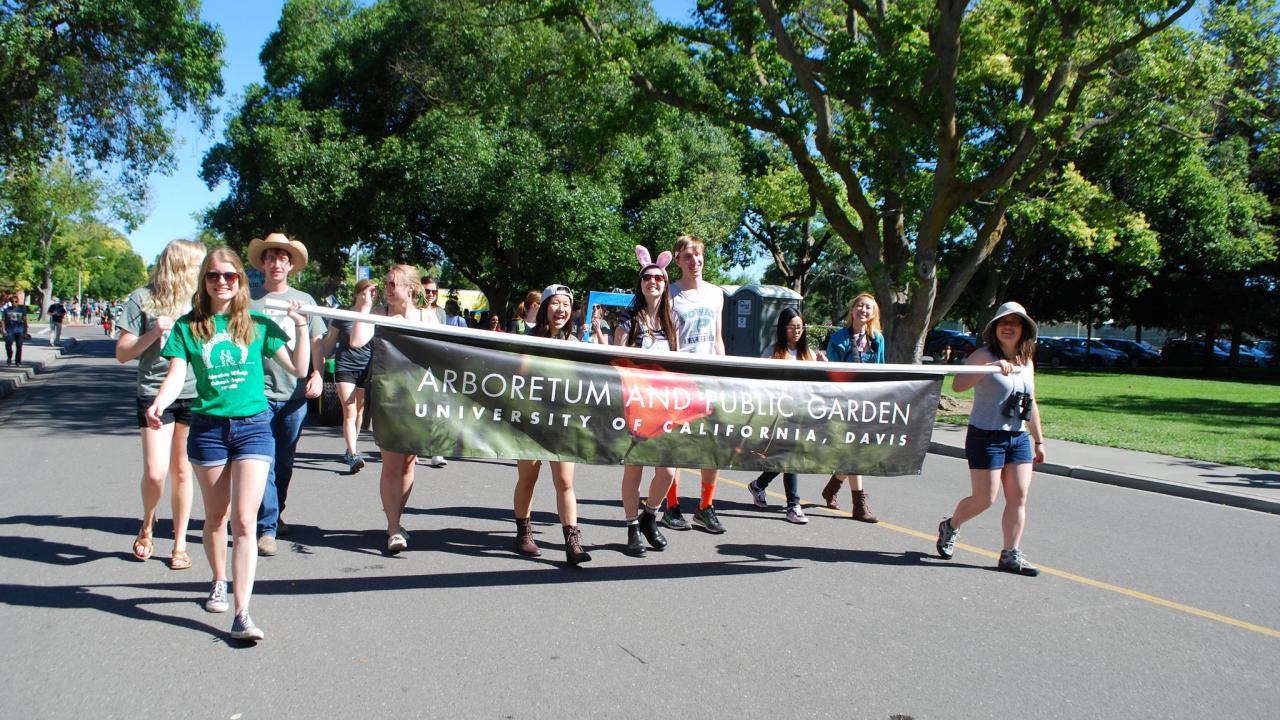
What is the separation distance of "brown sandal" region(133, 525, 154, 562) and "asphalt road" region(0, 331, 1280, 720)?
0.11 meters

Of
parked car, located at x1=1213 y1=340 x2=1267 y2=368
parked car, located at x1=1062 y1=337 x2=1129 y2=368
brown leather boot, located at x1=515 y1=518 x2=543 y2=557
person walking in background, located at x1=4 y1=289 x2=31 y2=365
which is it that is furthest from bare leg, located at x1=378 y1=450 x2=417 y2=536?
parked car, located at x1=1213 y1=340 x2=1267 y2=368

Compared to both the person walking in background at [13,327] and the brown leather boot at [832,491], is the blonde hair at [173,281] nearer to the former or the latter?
the brown leather boot at [832,491]

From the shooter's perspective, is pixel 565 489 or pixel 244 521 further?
pixel 565 489

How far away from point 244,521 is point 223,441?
38 cm

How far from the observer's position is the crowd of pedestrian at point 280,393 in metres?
4.29

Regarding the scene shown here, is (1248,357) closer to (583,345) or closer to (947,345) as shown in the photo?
(947,345)

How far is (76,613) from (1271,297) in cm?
4565

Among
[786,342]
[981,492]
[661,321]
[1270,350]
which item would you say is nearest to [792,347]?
[786,342]

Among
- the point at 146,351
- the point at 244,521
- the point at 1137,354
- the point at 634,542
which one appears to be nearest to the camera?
the point at 244,521

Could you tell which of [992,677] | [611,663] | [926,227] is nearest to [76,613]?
[611,663]

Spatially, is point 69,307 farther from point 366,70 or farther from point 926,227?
point 926,227

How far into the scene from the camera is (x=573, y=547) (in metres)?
5.72

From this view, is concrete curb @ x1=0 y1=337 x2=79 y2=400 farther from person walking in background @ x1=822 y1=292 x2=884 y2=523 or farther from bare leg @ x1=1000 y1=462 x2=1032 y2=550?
bare leg @ x1=1000 y1=462 x2=1032 y2=550

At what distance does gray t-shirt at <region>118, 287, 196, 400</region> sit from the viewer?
5.13 m
